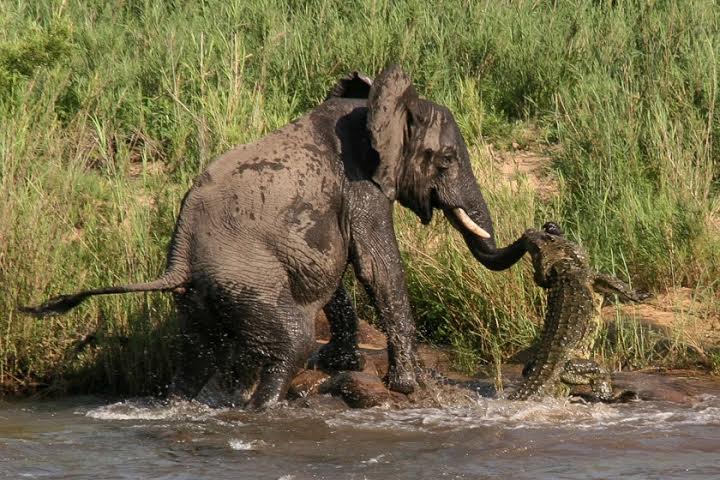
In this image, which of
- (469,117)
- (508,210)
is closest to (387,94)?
(508,210)

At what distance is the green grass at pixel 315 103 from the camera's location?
8633mm

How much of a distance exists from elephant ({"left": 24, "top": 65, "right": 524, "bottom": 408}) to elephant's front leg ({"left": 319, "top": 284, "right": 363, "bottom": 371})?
49 cm

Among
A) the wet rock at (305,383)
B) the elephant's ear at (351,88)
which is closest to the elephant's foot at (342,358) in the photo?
the wet rock at (305,383)

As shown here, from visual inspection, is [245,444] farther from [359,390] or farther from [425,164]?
[425,164]

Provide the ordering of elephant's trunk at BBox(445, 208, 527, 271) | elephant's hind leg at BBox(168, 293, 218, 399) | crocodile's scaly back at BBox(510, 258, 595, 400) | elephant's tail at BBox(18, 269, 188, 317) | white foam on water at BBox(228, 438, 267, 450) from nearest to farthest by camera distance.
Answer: white foam on water at BBox(228, 438, 267, 450) < elephant's tail at BBox(18, 269, 188, 317) < elephant's hind leg at BBox(168, 293, 218, 399) < crocodile's scaly back at BBox(510, 258, 595, 400) < elephant's trunk at BBox(445, 208, 527, 271)

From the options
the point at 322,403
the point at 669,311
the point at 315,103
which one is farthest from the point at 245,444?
the point at 315,103

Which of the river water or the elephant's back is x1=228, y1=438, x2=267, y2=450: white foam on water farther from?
the elephant's back

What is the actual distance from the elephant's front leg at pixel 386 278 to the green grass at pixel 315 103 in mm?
1001

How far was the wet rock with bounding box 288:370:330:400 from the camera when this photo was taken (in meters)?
7.96

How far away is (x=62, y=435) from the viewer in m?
7.57

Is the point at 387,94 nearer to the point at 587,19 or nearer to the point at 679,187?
the point at 679,187

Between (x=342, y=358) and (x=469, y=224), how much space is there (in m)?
1.01

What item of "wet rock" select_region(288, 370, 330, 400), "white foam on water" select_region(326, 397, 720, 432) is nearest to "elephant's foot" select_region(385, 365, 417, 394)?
"white foam on water" select_region(326, 397, 720, 432)

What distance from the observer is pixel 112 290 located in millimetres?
7504
